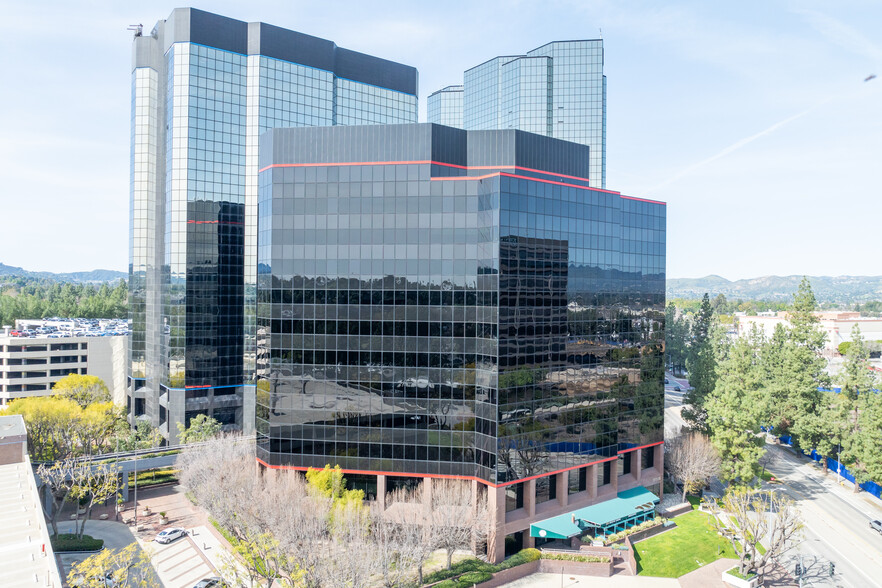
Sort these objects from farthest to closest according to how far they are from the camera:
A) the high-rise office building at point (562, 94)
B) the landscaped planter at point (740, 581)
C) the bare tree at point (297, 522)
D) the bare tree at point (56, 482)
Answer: the high-rise office building at point (562, 94) < the bare tree at point (56, 482) < the landscaped planter at point (740, 581) < the bare tree at point (297, 522)

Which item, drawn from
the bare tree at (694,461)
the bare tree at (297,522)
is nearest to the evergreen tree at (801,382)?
the bare tree at (694,461)

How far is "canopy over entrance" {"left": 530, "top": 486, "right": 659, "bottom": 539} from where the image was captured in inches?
2077

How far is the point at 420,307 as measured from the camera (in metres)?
53.7

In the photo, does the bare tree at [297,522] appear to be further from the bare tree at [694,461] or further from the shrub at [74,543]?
the bare tree at [694,461]

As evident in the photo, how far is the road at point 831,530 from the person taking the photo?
49766 mm

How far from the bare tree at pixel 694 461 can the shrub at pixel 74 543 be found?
60725 mm

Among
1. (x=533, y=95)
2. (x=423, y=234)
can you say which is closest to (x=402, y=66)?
(x=533, y=95)


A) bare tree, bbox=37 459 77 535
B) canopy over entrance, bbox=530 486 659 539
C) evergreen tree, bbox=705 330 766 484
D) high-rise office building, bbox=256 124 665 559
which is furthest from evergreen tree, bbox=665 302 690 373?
bare tree, bbox=37 459 77 535

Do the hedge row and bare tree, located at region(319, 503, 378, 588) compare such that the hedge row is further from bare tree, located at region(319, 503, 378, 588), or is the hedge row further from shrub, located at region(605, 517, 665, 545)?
bare tree, located at region(319, 503, 378, 588)

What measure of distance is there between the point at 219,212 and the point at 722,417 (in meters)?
76.3

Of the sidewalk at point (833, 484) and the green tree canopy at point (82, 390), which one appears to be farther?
the green tree canopy at point (82, 390)

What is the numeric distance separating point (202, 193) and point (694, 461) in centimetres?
7827

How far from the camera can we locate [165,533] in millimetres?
53469

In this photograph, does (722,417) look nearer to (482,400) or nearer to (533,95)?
(482,400)
